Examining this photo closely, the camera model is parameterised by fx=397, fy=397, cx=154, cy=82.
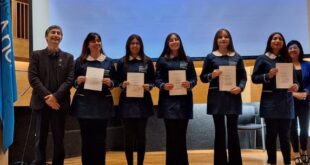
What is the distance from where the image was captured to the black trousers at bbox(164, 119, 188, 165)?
4.01 m

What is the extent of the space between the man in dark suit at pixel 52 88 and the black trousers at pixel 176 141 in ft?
3.46

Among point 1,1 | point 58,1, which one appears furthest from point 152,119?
point 1,1

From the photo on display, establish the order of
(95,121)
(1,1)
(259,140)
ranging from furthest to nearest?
(259,140) < (95,121) < (1,1)

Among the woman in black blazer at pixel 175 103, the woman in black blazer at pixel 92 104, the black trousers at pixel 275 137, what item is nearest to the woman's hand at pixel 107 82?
the woman in black blazer at pixel 92 104

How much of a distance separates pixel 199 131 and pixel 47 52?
151 inches

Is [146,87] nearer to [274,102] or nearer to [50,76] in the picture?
[50,76]

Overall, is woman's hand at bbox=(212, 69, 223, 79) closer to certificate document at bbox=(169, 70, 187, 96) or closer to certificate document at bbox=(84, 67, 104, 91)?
certificate document at bbox=(169, 70, 187, 96)

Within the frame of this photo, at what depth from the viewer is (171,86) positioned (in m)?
3.90

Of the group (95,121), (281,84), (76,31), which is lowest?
(95,121)

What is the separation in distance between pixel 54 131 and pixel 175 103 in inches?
47.8

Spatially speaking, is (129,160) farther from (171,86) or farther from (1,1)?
(1,1)

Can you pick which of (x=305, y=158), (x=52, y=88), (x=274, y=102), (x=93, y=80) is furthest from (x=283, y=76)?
(x=52, y=88)

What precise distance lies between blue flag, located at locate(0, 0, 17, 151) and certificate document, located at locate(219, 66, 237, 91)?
204 cm

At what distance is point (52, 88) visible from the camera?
153 inches
